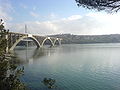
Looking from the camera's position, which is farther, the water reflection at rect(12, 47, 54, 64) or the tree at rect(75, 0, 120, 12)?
the water reflection at rect(12, 47, 54, 64)

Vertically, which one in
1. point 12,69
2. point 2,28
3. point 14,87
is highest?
point 2,28

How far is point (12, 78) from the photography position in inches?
535

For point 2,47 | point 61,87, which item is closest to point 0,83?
point 2,47

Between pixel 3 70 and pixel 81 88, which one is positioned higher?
pixel 3 70

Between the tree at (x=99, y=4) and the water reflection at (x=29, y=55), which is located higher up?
the tree at (x=99, y=4)

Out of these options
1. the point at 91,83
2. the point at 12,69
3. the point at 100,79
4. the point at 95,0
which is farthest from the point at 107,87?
the point at 12,69

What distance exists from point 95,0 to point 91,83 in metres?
13.8

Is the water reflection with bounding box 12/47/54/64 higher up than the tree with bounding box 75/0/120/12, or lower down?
lower down

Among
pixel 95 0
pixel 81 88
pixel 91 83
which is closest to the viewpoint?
pixel 95 0

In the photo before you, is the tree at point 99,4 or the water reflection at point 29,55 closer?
the tree at point 99,4

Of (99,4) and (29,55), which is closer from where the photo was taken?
(99,4)

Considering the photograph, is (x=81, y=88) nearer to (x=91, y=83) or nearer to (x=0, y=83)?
(x=91, y=83)

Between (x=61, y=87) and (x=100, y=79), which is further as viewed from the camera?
(x=100, y=79)

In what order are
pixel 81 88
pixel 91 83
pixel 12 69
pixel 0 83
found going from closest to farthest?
pixel 0 83
pixel 12 69
pixel 81 88
pixel 91 83
